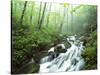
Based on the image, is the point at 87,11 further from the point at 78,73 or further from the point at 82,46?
the point at 78,73

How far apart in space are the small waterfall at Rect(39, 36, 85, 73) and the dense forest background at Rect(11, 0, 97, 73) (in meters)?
0.06

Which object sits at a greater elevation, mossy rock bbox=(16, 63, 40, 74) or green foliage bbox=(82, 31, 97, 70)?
green foliage bbox=(82, 31, 97, 70)

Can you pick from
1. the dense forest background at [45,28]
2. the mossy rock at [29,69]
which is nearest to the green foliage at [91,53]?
the dense forest background at [45,28]

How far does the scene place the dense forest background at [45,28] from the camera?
2.06 m

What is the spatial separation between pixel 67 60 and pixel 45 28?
17.8 inches

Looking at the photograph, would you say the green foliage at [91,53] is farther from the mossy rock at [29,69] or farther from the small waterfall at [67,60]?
the mossy rock at [29,69]

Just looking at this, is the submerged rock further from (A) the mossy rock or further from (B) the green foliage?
(B) the green foliage

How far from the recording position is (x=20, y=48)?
6.79ft

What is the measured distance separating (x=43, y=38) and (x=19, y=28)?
0.29 m

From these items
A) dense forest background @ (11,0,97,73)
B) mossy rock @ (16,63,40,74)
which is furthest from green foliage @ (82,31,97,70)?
mossy rock @ (16,63,40,74)

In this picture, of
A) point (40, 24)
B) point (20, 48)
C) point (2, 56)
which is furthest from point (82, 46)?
point (2, 56)

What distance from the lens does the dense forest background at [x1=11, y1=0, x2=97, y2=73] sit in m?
2.06

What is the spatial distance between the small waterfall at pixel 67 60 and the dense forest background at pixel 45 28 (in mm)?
60

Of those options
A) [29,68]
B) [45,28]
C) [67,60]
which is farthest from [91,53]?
[29,68]
